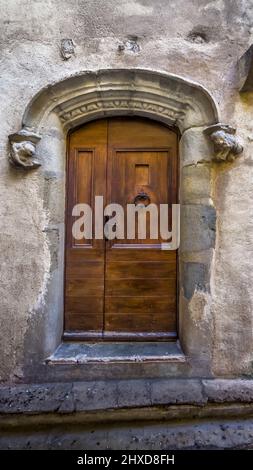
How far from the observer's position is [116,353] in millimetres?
1943

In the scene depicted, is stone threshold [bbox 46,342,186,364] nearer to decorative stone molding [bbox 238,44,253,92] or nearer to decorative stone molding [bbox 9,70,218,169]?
decorative stone molding [bbox 9,70,218,169]

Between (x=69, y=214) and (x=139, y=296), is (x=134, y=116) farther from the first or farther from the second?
(x=139, y=296)

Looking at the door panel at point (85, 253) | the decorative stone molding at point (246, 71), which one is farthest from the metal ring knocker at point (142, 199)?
the decorative stone molding at point (246, 71)

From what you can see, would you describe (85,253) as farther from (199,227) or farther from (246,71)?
(246,71)

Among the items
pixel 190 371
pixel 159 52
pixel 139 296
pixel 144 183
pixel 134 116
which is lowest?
pixel 190 371

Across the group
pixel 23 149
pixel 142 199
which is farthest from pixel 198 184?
pixel 23 149

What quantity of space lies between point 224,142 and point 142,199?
2.36 feet

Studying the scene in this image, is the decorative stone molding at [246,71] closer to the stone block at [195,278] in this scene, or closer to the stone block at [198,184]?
the stone block at [198,184]

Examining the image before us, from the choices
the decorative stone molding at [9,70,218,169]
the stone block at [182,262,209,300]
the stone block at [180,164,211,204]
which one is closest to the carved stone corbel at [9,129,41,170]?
the decorative stone molding at [9,70,218,169]

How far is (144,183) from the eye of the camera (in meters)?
2.10

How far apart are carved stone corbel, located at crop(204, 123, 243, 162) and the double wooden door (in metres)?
0.35

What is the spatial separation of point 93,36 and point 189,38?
2.37 feet
